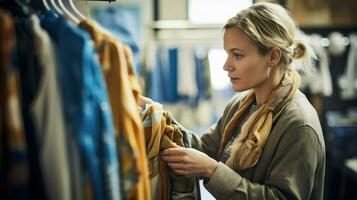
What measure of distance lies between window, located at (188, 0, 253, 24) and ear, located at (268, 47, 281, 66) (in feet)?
7.20

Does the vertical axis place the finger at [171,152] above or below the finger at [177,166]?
above

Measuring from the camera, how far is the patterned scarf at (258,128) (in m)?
1.23

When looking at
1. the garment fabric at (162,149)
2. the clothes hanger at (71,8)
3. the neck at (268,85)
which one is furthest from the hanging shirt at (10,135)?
the neck at (268,85)

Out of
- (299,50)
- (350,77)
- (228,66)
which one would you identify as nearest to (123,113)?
(228,66)

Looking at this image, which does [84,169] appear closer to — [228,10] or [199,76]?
[199,76]

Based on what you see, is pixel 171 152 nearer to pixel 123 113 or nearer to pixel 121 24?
pixel 123 113

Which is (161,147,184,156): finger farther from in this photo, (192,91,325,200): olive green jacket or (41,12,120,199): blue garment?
(41,12,120,199): blue garment

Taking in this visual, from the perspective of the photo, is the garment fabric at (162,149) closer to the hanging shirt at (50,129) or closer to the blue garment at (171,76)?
the hanging shirt at (50,129)

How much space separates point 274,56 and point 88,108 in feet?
2.31

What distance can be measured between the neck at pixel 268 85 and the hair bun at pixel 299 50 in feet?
0.27

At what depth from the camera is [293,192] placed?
3.78ft

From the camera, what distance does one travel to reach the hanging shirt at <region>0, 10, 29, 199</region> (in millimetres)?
710

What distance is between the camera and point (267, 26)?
4.06 feet

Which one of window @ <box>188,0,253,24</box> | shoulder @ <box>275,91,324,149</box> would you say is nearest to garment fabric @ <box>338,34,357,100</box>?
window @ <box>188,0,253,24</box>
